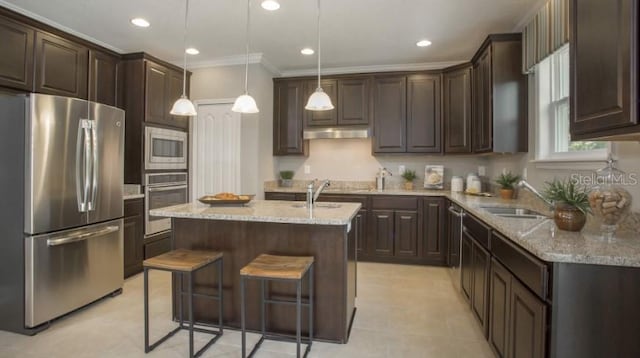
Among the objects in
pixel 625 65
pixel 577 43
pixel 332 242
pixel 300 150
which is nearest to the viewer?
pixel 625 65

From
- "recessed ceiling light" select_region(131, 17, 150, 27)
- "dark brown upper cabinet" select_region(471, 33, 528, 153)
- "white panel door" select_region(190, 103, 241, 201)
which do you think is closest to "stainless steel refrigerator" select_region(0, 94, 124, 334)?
"recessed ceiling light" select_region(131, 17, 150, 27)

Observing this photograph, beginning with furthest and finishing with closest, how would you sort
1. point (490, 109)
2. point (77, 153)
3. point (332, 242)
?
point (490, 109) < point (77, 153) < point (332, 242)

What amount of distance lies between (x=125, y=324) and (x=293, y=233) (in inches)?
60.2

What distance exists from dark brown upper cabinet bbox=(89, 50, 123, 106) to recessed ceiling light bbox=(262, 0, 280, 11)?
6.69 feet

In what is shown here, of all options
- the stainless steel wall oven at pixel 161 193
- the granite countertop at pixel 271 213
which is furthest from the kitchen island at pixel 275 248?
the stainless steel wall oven at pixel 161 193

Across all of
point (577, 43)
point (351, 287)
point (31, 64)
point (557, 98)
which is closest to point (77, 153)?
point (31, 64)

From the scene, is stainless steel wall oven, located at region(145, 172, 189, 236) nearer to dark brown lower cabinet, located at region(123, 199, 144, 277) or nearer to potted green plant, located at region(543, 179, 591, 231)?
dark brown lower cabinet, located at region(123, 199, 144, 277)

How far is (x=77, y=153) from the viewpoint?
2.73 metres

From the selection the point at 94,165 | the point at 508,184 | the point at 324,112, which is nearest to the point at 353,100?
the point at 324,112

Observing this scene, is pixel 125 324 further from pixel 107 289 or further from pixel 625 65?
pixel 625 65

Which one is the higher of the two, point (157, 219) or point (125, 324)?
point (157, 219)

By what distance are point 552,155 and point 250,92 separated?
3.25 m

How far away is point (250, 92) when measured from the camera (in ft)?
13.8

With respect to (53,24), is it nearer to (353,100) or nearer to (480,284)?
(353,100)
